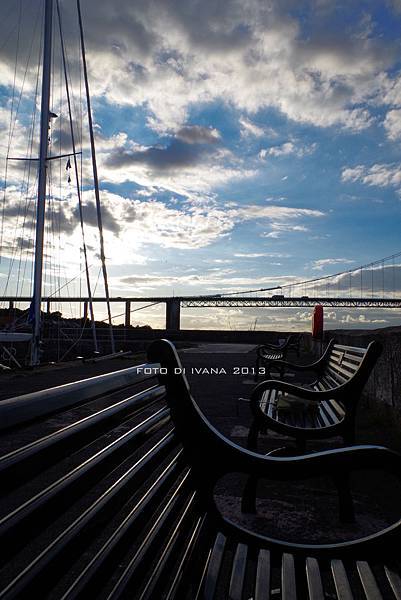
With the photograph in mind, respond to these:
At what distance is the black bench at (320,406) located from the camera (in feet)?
8.32

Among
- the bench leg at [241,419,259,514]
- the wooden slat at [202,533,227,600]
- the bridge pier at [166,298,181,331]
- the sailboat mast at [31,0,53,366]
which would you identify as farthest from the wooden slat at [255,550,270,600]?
the bridge pier at [166,298,181,331]

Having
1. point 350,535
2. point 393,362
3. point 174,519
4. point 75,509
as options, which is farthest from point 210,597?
point 393,362

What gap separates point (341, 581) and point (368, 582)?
69 millimetres

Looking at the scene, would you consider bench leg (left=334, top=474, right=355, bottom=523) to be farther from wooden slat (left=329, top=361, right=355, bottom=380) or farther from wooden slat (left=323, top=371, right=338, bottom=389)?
wooden slat (left=323, top=371, right=338, bottom=389)

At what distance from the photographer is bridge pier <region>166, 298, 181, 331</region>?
50.2 metres

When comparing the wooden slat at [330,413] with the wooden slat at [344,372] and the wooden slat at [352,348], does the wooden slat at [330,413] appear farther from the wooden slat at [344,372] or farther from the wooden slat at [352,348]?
the wooden slat at [352,348]

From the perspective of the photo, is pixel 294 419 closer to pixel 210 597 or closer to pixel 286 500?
pixel 286 500

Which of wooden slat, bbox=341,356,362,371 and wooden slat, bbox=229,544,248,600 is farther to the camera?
wooden slat, bbox=341,356,362,371

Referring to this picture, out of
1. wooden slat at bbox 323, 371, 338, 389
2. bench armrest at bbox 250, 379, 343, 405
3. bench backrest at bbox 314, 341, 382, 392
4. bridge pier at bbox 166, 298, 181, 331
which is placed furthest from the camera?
bridge pier at bbox 166, 298, 181, 331

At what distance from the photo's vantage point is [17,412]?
82cm

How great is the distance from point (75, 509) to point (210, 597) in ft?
4.85

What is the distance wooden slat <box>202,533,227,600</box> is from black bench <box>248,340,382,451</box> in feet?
3.72

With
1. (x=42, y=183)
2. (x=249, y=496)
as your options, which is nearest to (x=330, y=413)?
(x=249, y=496)

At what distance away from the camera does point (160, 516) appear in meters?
1.26
